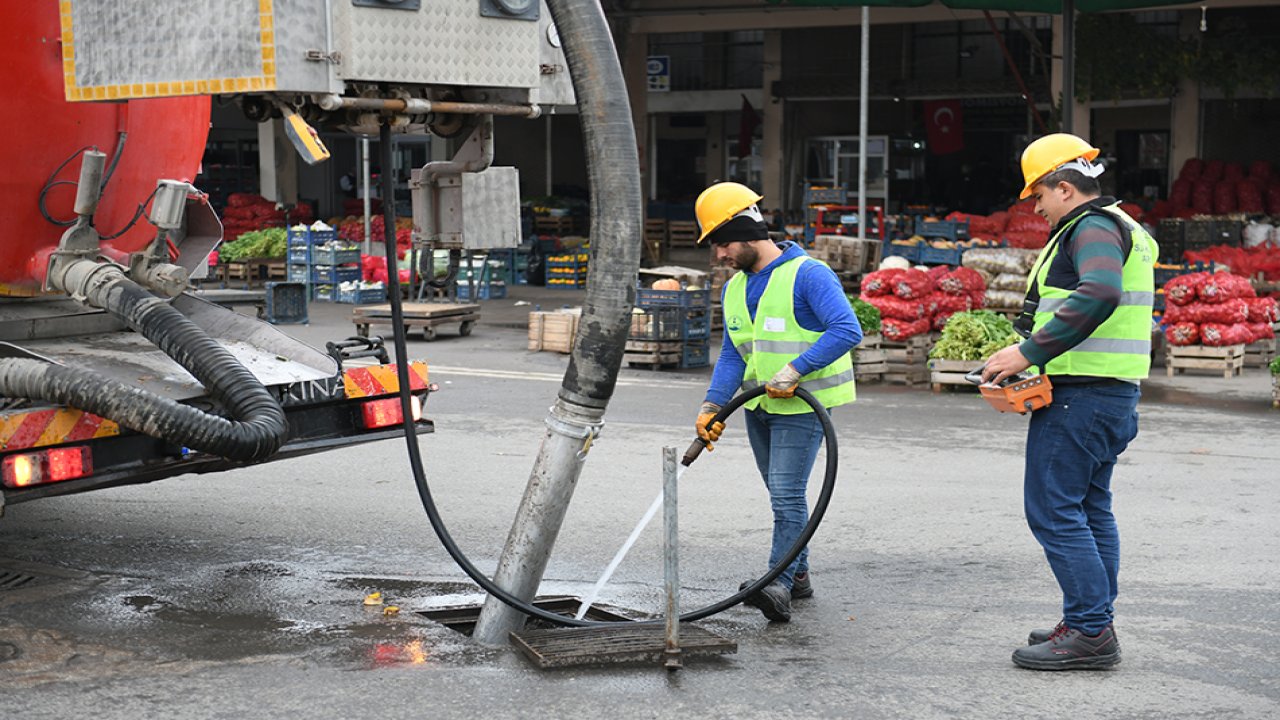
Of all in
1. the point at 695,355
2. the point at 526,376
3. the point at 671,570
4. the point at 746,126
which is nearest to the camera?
the point at 671,570

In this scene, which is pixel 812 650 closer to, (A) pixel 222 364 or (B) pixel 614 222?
(B) pixel 614 222

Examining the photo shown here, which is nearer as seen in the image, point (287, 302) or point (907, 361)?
point (907, 361)

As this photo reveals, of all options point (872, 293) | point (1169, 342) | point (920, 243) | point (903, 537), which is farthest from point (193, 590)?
point (920, 243)

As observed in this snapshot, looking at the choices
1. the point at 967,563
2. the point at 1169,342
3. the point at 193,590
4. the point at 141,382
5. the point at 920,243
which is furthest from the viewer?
the point at 920,243

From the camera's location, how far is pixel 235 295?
8.12 metres

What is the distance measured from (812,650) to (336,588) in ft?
7.73

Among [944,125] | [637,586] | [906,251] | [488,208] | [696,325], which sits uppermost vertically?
[944,125]

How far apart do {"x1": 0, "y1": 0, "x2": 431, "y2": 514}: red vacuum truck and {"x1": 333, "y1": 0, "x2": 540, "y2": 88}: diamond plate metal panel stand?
41 cm

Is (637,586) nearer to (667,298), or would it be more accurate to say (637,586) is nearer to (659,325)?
(659,325)

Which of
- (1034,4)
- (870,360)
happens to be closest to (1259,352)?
(870,360)

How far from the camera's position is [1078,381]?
18.3 ft

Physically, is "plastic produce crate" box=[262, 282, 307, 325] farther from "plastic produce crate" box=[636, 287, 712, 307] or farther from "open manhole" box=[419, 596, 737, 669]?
"open manhole" box=[419, 596, 737, 669]

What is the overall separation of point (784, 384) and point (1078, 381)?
1182 mm

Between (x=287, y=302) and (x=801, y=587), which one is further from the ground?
(x=287, y=302)
